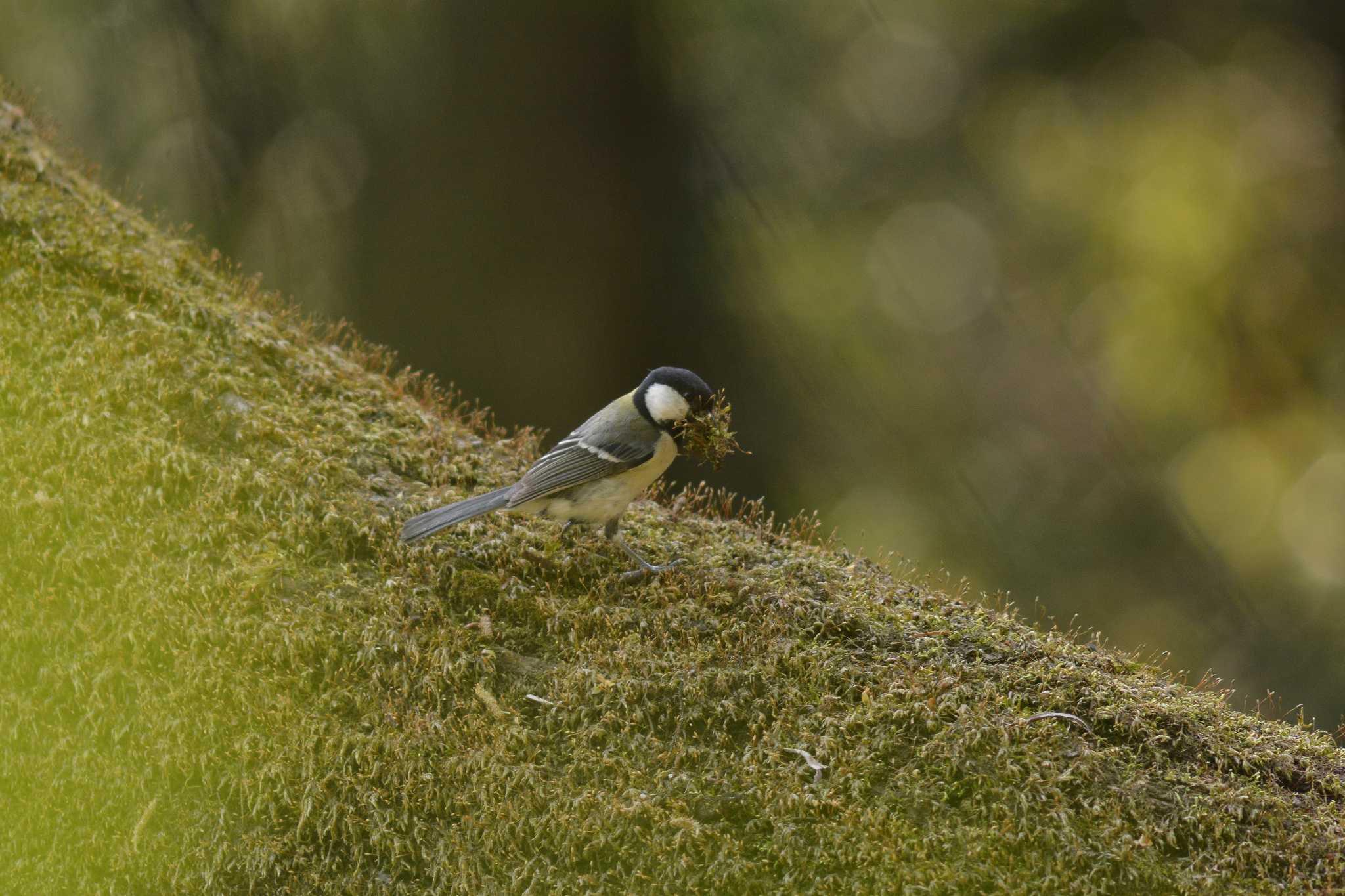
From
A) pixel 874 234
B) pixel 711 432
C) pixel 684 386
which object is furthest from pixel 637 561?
pixel 874 234

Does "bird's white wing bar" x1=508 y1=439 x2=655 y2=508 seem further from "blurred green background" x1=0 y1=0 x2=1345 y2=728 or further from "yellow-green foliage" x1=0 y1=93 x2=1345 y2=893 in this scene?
"blurred green background" x1=0 y1=0 x2=1345 y2=728

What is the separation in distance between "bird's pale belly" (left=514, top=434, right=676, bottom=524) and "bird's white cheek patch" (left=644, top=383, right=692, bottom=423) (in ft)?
0.49

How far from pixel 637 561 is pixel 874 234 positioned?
5174 millimetres

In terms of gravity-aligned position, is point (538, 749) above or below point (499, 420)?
below

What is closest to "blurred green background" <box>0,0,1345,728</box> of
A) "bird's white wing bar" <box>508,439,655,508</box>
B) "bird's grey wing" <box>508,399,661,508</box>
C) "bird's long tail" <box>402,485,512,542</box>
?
"bird's grey wing" <box>508,399,661,508</box>

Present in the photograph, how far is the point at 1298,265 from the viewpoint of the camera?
614 cm

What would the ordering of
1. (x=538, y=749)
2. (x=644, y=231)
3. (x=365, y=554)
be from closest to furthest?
1. (x=538, y=749)
2. (x=365, y=554)
3. (x=644, y=231)

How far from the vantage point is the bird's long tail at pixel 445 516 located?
2805 millimetres

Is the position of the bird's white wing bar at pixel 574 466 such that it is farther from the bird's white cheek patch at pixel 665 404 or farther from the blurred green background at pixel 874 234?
the blurred green background at pixel 874 234

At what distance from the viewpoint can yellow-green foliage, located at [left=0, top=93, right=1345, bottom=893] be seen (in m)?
1.99

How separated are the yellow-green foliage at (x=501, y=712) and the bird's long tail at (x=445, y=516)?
89mm

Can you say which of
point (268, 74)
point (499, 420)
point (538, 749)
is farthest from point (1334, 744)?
point (268, 74)

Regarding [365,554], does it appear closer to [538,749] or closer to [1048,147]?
[538,749]

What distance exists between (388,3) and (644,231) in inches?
103
